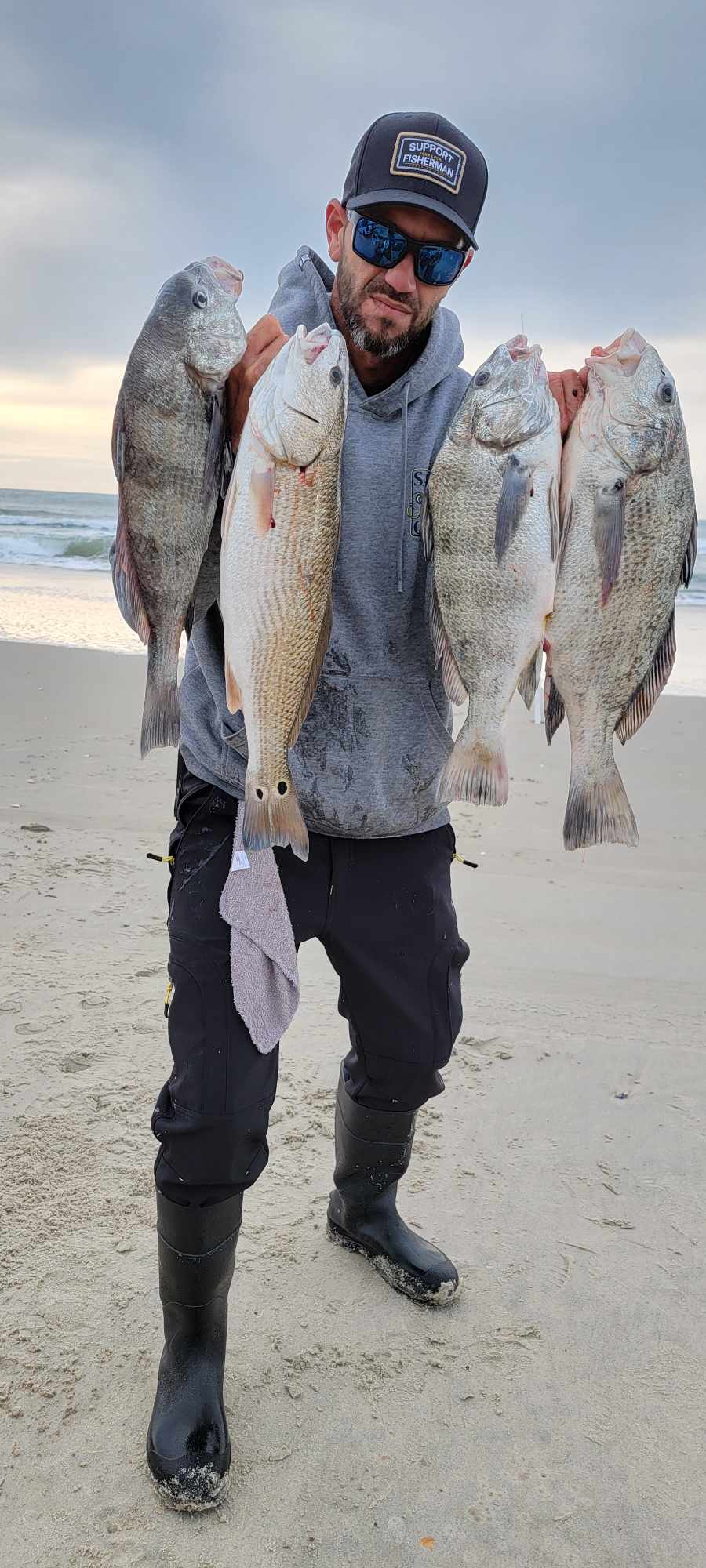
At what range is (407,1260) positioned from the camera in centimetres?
288

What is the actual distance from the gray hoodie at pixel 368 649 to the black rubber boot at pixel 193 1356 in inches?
34.0

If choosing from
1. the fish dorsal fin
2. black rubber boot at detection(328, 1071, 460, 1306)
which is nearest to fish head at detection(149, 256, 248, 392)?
the fish dorsal fin

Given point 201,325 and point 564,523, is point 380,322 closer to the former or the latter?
point 201,325

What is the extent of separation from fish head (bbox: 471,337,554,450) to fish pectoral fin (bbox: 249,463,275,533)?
0.38 m

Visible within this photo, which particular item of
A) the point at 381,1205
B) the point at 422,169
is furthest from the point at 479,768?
the point at 381,1205

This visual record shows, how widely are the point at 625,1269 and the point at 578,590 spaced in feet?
6.02

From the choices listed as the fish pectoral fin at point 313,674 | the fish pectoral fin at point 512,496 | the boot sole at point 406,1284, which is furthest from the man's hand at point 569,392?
the boot sole at point 406,1284

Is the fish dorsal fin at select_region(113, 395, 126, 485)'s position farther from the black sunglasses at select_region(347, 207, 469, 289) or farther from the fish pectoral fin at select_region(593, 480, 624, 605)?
the fish pectoral fin at select_region(593, 480, 624, 605)

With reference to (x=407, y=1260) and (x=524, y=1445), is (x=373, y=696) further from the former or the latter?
(x=524, y=1445)

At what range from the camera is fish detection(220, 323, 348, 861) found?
2.00 meters

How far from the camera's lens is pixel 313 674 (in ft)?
7.23

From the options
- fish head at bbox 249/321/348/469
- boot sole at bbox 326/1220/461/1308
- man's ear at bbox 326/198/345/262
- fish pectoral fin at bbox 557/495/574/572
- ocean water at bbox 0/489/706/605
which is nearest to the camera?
fish head at bbox 249/321/348/469

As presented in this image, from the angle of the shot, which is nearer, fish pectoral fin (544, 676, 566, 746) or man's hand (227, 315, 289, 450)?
man's hand (227, 315, 289, 450)

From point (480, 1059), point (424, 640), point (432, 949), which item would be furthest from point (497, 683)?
point (480, 1059)
